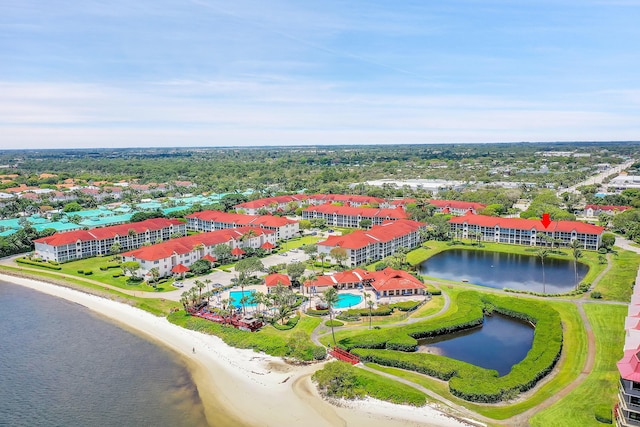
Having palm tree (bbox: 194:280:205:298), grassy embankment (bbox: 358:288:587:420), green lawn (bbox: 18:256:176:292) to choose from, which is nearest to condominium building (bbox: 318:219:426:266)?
palm tree (bbox: 194:280:205:298)

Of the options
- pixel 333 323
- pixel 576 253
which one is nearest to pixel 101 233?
pixel 333 323

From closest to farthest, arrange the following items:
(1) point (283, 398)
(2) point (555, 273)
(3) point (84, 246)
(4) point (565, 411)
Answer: (4) point (565, 411) → (1) point (283, 398) → (2) point (555, 273) → (3) point (84, 246)

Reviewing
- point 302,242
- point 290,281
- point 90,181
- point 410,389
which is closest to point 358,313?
point 290,281

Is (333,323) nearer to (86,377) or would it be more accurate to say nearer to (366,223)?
(86,377)

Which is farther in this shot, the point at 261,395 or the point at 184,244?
the point at 184,244

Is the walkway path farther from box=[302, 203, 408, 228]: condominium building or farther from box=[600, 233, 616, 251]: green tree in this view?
box=[302, 203, 408, 228]: condominium building

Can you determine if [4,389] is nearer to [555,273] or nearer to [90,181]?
[555,273]
